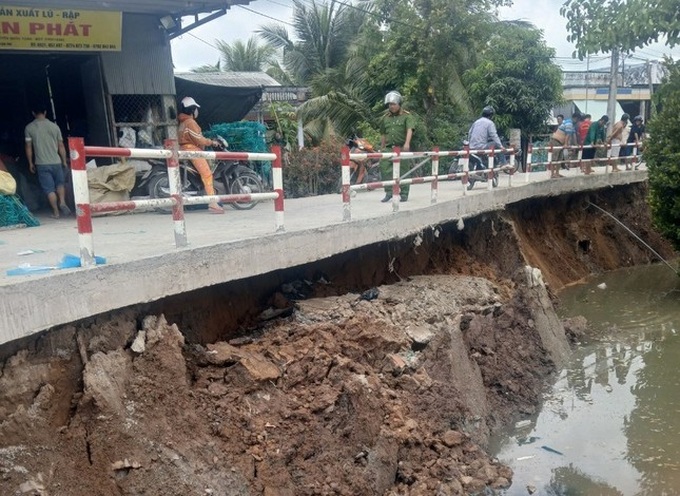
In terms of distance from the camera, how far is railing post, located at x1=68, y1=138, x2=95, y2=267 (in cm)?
397

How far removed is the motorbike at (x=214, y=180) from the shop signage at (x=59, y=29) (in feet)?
5.26

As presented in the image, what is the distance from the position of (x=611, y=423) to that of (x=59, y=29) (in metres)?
7.66

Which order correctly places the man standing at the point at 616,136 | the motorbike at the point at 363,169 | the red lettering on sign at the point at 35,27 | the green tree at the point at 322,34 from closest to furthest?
the red lettering on sign at the point at 35,27, the motorbike at the point at 363,169, the man standing at the point at 616,136, the green tree at the point at 322,34

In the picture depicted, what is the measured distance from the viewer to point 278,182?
571 cm

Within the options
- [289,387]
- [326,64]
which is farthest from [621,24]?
[326,64]

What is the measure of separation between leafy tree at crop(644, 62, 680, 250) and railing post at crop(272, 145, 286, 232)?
756 cm

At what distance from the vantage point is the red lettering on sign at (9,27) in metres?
7.57

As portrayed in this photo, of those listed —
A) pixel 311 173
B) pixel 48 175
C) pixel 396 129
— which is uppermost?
pixel 396 129

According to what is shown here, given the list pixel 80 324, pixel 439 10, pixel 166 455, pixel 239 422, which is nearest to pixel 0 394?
pixel 80 324

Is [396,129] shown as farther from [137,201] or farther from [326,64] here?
[326,64]

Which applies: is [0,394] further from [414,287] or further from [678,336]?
[678,336]

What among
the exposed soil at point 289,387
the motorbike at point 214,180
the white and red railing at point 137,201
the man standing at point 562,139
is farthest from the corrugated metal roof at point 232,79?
the white and red railing at point 137,201

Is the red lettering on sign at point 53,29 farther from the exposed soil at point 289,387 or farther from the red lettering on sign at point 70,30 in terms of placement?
the exposed soil at point 289,387

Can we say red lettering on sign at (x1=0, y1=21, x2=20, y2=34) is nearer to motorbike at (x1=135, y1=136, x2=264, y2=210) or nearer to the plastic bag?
the plastic bag
